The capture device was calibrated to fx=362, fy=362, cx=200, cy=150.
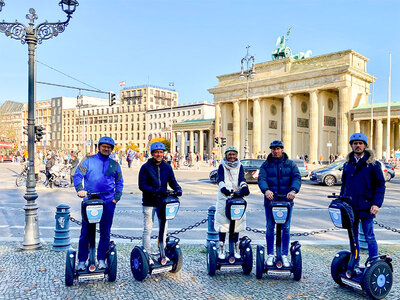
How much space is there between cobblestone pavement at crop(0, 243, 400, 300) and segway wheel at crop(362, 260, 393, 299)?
0.20 metres

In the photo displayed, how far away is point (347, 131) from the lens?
4997 centimetres

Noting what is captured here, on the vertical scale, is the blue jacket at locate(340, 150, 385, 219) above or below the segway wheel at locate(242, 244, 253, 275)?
above

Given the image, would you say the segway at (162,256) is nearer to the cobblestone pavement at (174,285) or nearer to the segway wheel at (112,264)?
the cobblestone pavement at (174,285)

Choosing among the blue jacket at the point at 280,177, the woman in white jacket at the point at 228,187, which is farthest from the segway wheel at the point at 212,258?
the blue jacket at the point at 280,177

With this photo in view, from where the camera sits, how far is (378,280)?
4480mm

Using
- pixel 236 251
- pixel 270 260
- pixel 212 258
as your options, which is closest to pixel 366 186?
pixel 270 260

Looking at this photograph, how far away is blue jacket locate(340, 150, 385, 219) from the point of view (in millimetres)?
4621

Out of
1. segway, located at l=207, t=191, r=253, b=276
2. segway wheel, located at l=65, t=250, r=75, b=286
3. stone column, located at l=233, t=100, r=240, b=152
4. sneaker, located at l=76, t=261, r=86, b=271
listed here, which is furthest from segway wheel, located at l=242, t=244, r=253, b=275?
stone column, located at l=233, t=100, r=240, b=152

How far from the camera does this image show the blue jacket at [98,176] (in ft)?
16.2

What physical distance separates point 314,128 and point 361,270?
51.1 m

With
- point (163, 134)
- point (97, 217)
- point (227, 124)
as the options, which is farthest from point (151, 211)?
point (163, 134)

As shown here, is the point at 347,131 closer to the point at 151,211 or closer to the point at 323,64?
the point at 323,64

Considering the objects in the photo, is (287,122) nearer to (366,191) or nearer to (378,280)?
(366,191)

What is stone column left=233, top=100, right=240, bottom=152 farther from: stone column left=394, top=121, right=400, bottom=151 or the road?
the road
